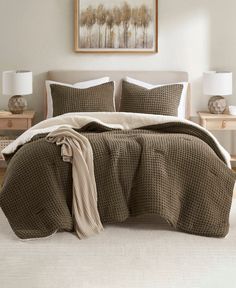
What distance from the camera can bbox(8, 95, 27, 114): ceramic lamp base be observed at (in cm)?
682

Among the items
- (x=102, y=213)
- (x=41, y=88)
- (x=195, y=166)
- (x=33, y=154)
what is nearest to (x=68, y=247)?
(x=102, y=213)

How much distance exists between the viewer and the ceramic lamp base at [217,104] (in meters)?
6.84

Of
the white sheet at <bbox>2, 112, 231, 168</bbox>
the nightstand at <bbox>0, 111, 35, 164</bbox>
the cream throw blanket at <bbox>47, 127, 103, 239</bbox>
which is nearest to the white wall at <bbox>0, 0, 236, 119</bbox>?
the nightstand at <bbox>0, 111, 35, 164</bbox>

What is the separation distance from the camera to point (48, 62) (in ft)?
23.2

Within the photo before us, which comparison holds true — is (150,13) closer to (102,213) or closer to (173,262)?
(102,213)

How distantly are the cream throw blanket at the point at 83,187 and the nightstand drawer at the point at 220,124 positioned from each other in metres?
2.07

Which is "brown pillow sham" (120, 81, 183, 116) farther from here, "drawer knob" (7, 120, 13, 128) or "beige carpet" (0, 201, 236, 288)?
"beige carpet" (0, 201, 236, 288)

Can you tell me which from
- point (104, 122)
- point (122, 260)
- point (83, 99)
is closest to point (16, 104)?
point (83, 99)

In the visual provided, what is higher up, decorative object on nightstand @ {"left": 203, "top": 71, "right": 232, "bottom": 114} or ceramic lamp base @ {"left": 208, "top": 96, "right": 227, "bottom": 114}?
decorative object on nightstand @ {"left": 203, "top": 71, "right": 232, "bottom": 114}

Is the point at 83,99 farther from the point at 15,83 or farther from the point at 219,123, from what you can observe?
the point at 219,123

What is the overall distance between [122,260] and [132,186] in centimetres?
75

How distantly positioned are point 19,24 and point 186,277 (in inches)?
150

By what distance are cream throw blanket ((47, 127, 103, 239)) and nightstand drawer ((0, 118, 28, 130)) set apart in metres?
1.90

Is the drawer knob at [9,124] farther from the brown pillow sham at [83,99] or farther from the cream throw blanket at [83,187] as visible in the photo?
the cream throw blanket at [83,187]
